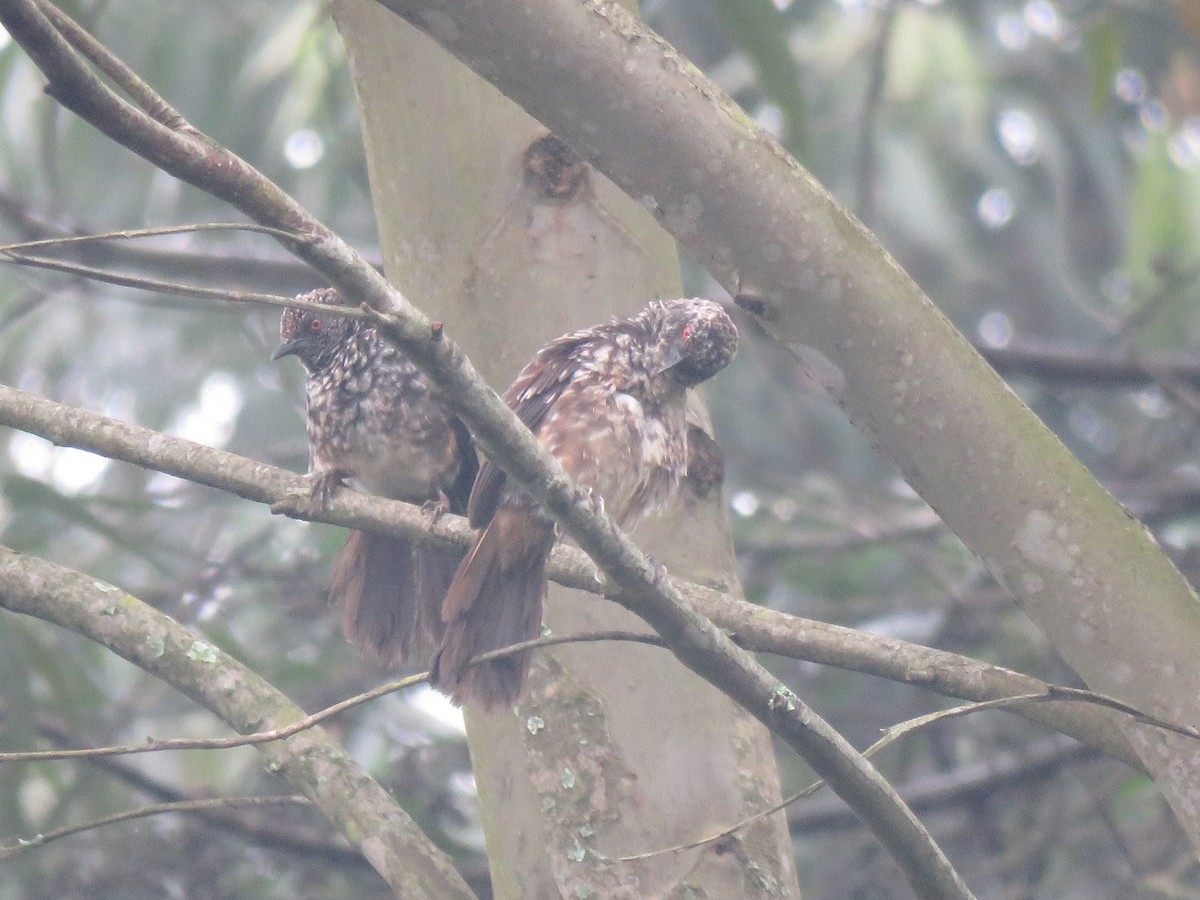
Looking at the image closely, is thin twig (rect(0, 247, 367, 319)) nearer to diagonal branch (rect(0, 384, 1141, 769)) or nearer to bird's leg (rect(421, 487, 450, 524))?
diagonal branch (rect(0, 384, 1141, 769))

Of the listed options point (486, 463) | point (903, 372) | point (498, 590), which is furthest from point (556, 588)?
point (903, 372)

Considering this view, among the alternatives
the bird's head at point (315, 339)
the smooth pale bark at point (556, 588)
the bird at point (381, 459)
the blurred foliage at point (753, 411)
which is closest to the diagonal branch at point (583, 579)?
the smooth pale bark at point (556, 588)

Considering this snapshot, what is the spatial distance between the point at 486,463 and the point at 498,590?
29 centimetres

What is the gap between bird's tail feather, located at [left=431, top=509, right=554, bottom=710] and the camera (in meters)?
3.03

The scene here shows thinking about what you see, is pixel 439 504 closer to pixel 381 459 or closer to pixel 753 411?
pixel 381 459

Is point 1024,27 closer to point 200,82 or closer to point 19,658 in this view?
point 200,82

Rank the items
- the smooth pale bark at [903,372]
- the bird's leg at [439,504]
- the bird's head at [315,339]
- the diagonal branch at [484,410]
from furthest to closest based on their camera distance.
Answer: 1. the bird's head at [315,339]
2. the bird's leg at [439,504]
3. the smooth pale bark at [903,372]
4. the diagonal branch at [484,410]

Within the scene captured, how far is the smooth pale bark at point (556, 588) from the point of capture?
2.73m

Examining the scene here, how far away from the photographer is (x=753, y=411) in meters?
8.62

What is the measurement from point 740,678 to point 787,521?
5091 mm

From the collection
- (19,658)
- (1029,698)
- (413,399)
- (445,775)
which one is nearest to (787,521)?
(445,775)

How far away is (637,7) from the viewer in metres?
3.28

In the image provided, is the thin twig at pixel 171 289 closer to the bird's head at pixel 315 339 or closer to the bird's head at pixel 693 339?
the bird's head at pixel 693 339

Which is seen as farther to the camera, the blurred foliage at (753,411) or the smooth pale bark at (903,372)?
the blurred foliage at (753,411)
